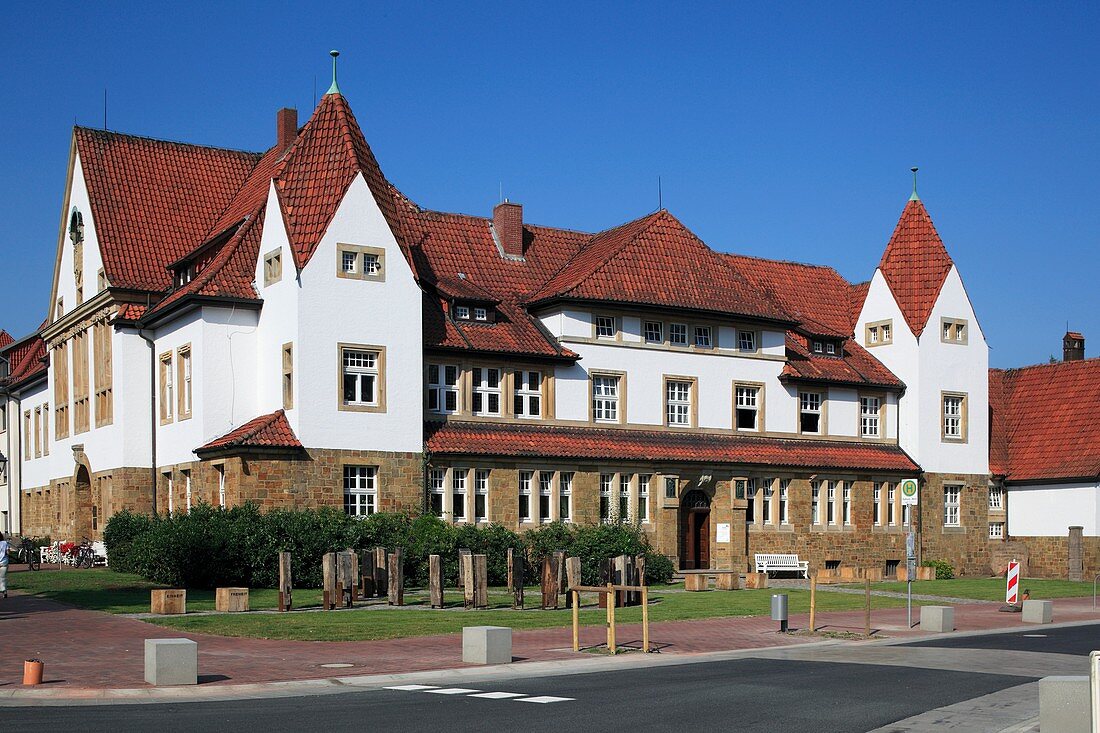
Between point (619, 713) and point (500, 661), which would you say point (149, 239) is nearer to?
point (500, 661)

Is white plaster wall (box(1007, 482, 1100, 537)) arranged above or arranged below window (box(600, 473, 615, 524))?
below

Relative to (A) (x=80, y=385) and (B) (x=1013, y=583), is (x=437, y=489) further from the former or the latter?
(B) (x=1013, y=583)

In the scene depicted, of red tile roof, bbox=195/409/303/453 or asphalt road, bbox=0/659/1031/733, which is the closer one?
asphalt road, bbox=0/659/1031/733

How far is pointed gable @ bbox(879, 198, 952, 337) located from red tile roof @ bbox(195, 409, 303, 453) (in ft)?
86.0

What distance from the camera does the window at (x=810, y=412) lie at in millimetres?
51750

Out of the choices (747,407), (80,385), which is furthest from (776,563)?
(80,385)

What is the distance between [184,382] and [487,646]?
2462 cm

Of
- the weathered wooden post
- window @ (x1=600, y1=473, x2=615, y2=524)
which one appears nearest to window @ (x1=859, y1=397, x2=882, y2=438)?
window @ (x1=600, y1=473, x2=615, y2=524)

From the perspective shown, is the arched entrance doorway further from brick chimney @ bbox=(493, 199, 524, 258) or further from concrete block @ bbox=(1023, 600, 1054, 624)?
concrete block @ bbox=(1023, 600, 1054, 624)

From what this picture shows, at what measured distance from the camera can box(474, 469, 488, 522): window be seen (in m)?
43.1

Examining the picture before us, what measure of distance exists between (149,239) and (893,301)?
1121 inches

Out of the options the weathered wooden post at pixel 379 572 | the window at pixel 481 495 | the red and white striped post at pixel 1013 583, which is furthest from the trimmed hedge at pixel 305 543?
the red and white striped post at pixel 1013 583

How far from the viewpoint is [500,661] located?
21.4m

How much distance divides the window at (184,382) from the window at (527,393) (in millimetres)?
10205
